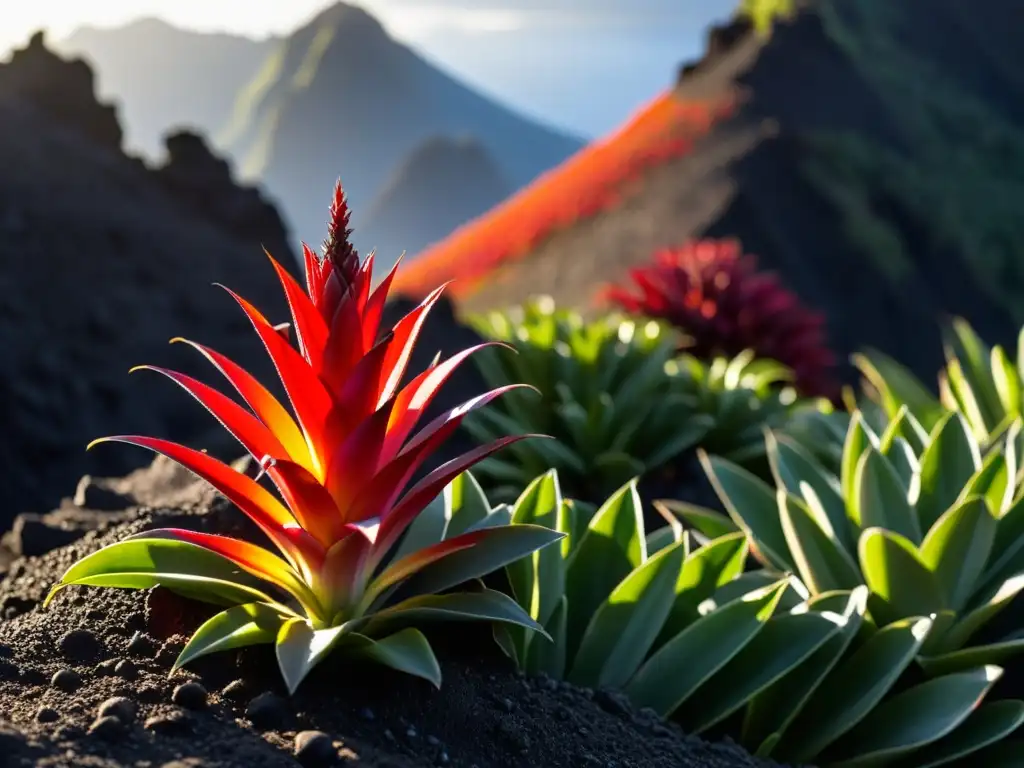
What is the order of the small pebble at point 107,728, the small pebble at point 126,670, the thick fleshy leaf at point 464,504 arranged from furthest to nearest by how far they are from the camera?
the thick fleshy leaf at point 464,504, the small pebble at point 126,670, the small pebble at point 107,728

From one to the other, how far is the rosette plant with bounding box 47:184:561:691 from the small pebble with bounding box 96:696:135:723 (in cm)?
13

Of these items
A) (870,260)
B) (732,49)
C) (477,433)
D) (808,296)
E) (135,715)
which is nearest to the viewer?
(135,715)

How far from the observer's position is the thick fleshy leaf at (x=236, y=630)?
1662 millimetres

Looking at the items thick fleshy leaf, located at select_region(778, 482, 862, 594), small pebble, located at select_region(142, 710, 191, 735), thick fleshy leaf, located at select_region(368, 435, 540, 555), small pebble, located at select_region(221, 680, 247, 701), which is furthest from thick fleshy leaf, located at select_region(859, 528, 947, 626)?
small pebble, located at select_region(142, 710, 191, 735)

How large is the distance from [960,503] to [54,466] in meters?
4.41

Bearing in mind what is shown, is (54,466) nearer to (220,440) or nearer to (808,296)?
(220,440)

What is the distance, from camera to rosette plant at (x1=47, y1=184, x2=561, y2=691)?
1.64 meters

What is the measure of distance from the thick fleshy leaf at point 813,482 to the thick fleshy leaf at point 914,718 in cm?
45

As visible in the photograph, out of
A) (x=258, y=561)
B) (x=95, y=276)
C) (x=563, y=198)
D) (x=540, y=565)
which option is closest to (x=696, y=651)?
(x=540, y=565)

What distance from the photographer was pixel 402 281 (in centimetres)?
1593

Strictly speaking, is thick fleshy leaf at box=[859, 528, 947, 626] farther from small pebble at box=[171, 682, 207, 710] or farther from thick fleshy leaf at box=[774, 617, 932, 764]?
small pebble at box=[171, 682, 207, 710]

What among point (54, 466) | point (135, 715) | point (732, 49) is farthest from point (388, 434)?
point (732, 49)

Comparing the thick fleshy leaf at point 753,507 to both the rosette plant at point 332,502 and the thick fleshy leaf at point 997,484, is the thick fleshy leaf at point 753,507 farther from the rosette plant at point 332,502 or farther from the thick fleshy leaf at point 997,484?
the rosette plant at point 332,502

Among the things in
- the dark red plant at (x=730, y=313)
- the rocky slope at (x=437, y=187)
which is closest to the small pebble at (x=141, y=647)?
the dark red plant at (x=730, y=313)
